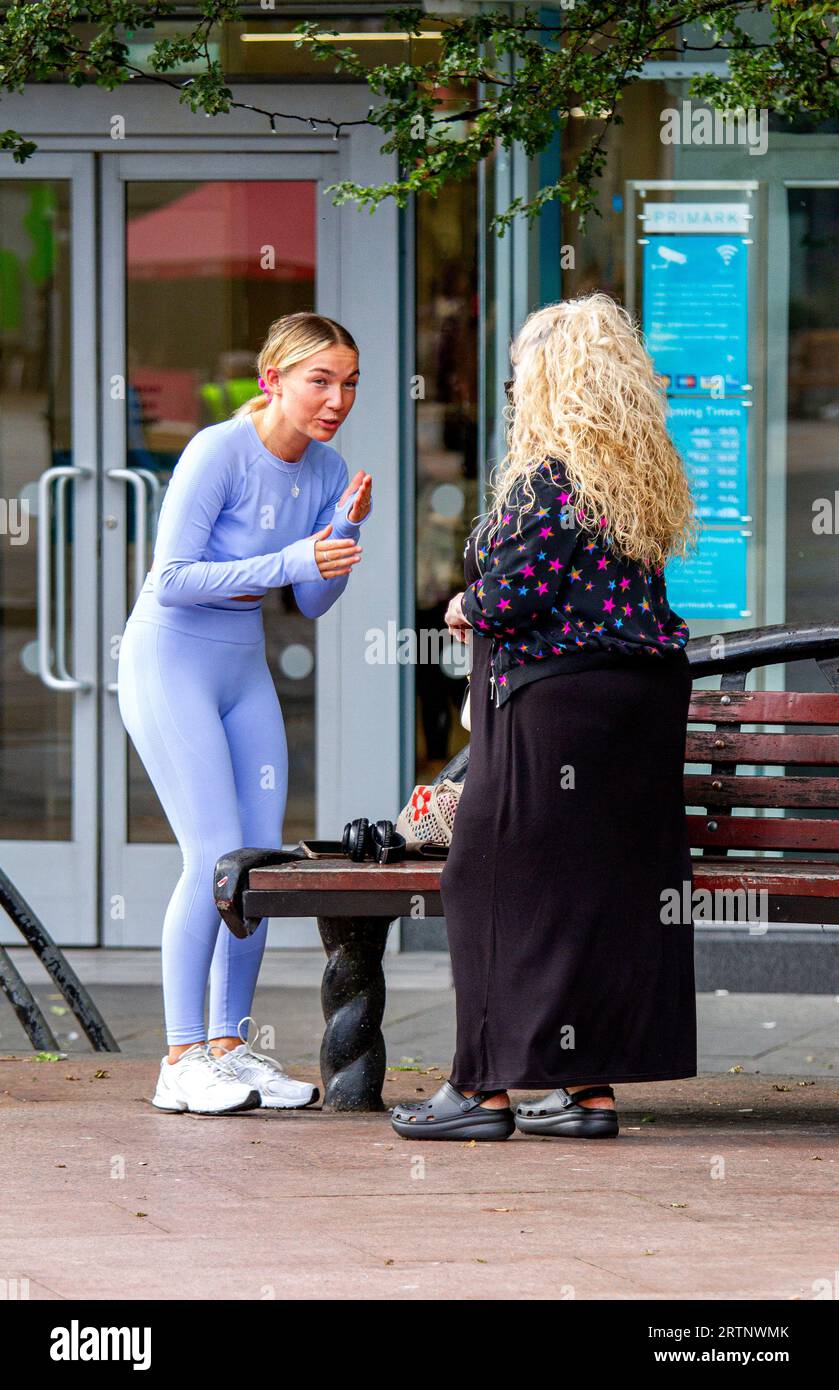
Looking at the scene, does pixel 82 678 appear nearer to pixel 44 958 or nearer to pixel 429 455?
pixel 429 455

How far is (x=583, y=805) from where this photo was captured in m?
4.51

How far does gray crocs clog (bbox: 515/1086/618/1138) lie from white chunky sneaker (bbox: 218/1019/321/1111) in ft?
1.96

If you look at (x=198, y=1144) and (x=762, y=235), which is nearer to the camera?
(x=198, y=1144)

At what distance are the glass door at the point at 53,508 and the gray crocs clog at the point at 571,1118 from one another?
3552 millimetres

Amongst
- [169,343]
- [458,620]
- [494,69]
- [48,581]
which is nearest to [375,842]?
[458,620]

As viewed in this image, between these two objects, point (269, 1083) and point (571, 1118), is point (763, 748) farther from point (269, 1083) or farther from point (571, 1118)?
point (269, 1083)

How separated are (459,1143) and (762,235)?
4020 millimetres

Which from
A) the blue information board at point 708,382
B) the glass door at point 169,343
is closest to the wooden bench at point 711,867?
the blue information board at point 708,382

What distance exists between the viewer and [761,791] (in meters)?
5.16

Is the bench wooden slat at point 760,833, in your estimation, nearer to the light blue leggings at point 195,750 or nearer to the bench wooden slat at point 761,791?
the bench wooden slat at point 761,791

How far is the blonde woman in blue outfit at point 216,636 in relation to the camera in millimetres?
4973

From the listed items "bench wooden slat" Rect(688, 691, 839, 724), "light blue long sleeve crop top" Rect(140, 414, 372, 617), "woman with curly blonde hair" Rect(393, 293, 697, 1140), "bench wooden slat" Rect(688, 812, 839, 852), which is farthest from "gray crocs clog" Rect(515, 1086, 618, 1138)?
"light blue long sleeve crop top" Rect(140, 414, 372, 617)

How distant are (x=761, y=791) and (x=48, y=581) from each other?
12.1ft
